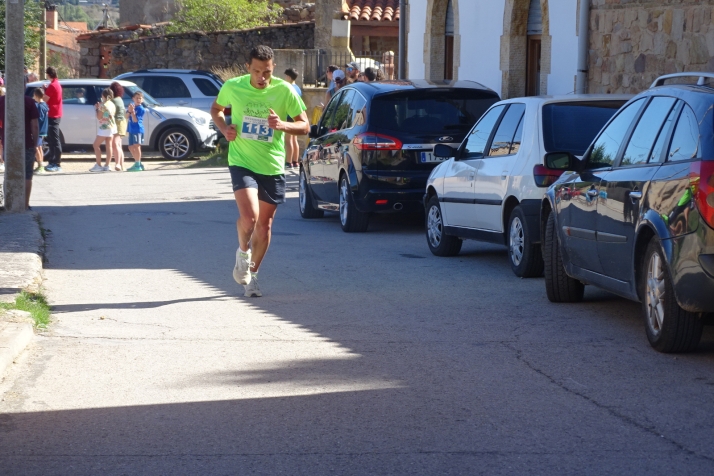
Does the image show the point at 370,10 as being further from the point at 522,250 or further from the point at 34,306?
the point at 34,306

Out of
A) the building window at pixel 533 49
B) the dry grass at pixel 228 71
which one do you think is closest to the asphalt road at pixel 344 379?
the building window at pixel 533 49

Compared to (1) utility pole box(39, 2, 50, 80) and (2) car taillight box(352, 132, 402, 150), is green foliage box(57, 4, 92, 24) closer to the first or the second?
(1) utility pole box(39, 2, 50, 80)

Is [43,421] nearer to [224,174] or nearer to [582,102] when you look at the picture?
[582,102]

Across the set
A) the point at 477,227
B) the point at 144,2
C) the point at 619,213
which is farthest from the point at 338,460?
the point at 144,2

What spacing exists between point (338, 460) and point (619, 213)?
3.03m

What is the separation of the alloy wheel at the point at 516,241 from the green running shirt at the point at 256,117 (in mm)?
2223

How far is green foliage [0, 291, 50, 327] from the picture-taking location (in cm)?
749

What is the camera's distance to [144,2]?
50.8m

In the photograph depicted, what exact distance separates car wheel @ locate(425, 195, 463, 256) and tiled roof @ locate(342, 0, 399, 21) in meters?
23.8

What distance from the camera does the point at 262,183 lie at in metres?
8.59

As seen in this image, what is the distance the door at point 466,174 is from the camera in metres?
10.5

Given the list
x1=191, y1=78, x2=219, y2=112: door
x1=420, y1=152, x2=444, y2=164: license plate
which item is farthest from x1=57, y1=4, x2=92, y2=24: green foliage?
x1=420, y1=152, x2=444, y2=164: license plate

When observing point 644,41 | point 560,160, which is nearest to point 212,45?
point 644,41

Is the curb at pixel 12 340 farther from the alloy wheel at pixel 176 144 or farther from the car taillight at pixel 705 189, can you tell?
the alloy wheel at pixel 176 144
